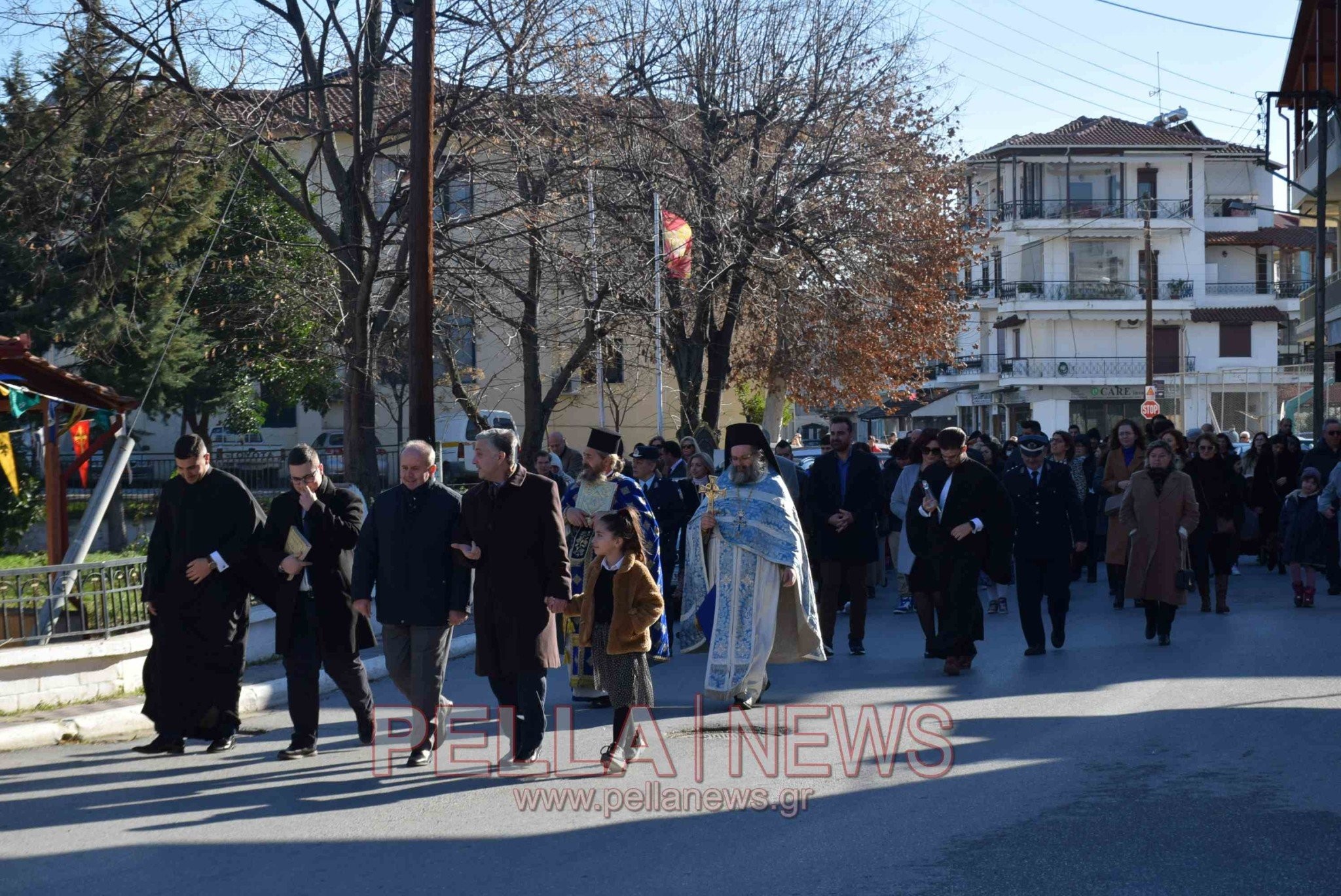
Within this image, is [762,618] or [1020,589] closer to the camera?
[762,618]

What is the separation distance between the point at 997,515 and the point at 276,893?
22.6 feet

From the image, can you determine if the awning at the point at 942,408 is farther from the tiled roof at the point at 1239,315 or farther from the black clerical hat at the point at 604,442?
the black clerical hat at the point at 604,442

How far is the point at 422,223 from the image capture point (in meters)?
13.5

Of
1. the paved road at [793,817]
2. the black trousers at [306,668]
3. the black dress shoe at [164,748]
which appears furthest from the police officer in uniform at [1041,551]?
the black dress shoe at [164,748]

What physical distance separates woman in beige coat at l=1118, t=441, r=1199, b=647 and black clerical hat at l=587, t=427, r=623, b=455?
16.7 ft

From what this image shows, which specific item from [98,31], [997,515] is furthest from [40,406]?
[997,515]

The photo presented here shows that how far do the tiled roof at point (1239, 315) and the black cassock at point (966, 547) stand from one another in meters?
59.3

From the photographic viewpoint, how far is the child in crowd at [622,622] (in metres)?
7.67

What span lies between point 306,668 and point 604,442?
8.09ft

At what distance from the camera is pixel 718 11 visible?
25688 mm

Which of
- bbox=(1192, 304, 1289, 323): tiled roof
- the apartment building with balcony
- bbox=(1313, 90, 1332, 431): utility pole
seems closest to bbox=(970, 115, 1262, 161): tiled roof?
the apartment building with balcony

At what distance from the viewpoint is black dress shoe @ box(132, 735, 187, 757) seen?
333 inches

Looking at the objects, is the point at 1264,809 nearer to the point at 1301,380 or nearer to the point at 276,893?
the point at 276,893

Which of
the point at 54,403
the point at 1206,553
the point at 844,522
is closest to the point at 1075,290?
the point at 1206,553
